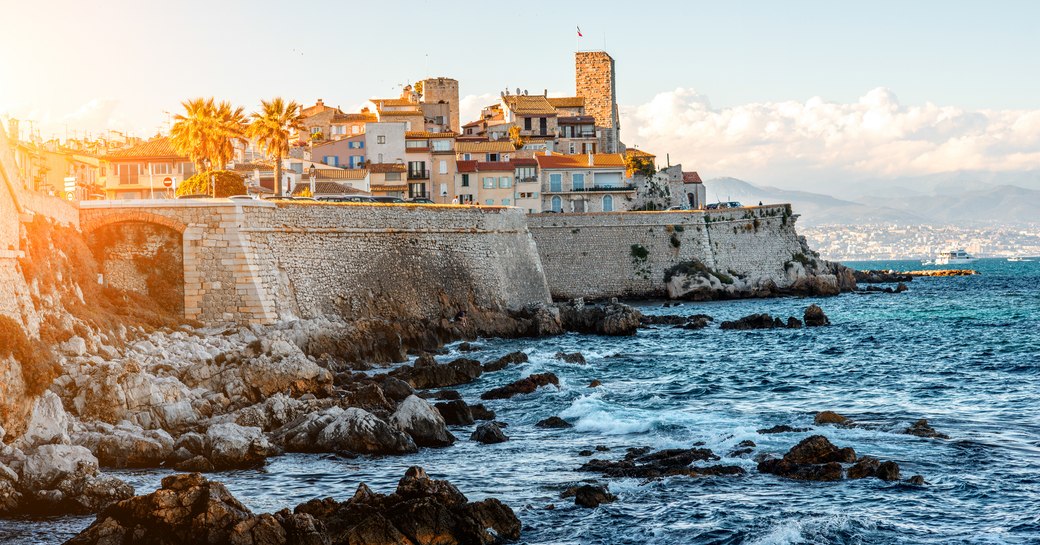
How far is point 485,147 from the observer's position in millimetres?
84188

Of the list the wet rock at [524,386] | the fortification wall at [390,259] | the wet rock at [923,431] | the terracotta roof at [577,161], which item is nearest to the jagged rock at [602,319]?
the fortification wall at [390,259]

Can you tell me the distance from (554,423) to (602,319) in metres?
24.6

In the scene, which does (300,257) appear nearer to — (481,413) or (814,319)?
(481,413)

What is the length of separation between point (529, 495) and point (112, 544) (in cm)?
770

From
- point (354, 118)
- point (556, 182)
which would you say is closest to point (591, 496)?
point (556, 182)

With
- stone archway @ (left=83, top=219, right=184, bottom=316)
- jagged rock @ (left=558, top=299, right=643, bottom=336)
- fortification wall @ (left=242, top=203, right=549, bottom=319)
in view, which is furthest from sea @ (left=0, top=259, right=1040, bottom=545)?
stone archway @ (left=83, top=219, right=184, bottom=316)

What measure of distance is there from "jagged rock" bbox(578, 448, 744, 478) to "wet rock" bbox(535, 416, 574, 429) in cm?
422

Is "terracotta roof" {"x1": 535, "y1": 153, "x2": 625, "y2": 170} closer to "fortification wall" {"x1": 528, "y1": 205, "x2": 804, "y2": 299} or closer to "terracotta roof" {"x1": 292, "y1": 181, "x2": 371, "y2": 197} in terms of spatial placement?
"fortification wall" {"x1": 528, "y1": 205, "x2": 804, "y2": 299}

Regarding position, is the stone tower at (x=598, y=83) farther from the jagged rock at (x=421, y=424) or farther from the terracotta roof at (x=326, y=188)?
the jagged rock at (x=421, y=424)

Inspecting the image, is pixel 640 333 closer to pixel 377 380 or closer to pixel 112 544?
pixel 377 380

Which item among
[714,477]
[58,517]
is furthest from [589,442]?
[58,517]

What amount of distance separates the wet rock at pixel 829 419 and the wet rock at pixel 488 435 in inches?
310

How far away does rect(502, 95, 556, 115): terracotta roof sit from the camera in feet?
325

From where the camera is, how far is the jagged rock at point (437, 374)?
3528cm
